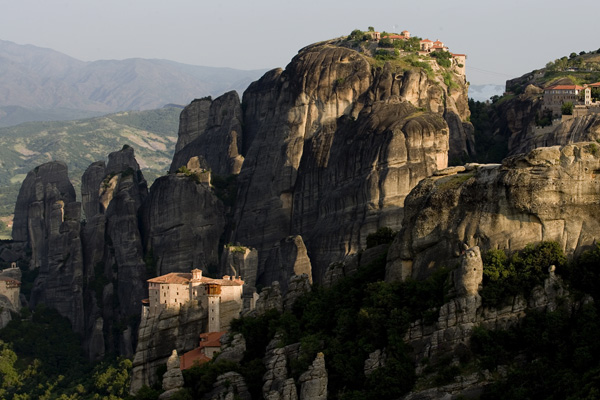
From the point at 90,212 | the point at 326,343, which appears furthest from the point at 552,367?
the point at 90,212

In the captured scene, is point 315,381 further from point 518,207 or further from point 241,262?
point 241,262

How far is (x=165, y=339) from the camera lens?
76125mm

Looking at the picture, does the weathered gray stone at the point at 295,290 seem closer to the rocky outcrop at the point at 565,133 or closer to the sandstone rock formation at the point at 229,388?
the sandstone rock formation at the point at 229,388

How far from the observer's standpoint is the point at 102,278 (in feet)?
372

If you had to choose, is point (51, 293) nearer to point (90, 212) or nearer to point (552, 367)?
point (90, 212)

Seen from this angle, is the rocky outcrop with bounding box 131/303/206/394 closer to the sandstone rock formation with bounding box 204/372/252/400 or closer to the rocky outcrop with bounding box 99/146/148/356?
the sandstone rock formation with bounding box 204/372/252/400

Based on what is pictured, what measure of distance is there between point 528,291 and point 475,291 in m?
1.89

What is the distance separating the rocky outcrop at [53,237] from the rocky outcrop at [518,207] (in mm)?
64499

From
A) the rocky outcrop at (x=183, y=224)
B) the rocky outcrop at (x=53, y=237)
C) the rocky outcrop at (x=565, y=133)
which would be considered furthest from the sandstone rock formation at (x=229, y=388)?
the rocky outcrop at (x=53, y=237)

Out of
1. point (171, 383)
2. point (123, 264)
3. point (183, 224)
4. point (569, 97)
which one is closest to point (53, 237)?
point (123, 264)

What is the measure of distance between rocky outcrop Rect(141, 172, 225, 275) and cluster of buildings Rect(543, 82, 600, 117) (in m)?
27.2

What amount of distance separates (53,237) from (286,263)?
33523mm

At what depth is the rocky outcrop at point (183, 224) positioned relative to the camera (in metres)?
107

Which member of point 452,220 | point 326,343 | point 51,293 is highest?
point 452,220
